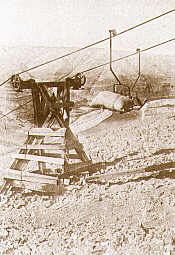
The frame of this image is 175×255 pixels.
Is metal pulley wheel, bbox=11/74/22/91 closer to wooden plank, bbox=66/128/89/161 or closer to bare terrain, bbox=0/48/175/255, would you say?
wooden plank, bbox=66/128/89/161

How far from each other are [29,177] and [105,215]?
1163mm

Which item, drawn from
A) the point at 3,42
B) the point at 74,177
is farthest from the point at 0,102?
the point at 74,177

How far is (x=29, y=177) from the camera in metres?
3.51

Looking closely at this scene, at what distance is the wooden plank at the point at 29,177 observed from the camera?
338 cm

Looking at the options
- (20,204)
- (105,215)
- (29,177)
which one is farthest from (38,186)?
(105,215)

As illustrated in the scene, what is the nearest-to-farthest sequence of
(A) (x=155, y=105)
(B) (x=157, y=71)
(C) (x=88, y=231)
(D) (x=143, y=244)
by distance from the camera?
(D) (x=143, y=244), (C) (x=88, y=231), (A) (x=155, y=105), (B) (x=157, y=71)

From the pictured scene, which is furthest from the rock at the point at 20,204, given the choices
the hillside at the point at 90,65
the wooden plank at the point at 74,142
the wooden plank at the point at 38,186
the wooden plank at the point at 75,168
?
the hillside at the point at 90,65

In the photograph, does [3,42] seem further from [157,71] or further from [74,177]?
[157,71]

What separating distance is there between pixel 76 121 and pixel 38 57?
4.04 meters

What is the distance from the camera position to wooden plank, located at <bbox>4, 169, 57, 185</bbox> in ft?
11.1

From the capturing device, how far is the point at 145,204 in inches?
116

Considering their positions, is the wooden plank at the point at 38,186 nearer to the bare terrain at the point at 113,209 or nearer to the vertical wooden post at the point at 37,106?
the bare terrain at the point at 113,209

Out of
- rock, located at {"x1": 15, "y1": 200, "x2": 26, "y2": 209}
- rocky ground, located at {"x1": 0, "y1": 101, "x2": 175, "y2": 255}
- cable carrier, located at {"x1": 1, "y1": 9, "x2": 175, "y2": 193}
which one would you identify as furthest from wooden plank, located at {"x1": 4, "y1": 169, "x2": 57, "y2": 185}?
rock, located at {"x1": 15, "y1": 200, "x2": 26, "y2": 209}

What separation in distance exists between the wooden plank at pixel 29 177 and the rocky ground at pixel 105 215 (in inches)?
7.3
